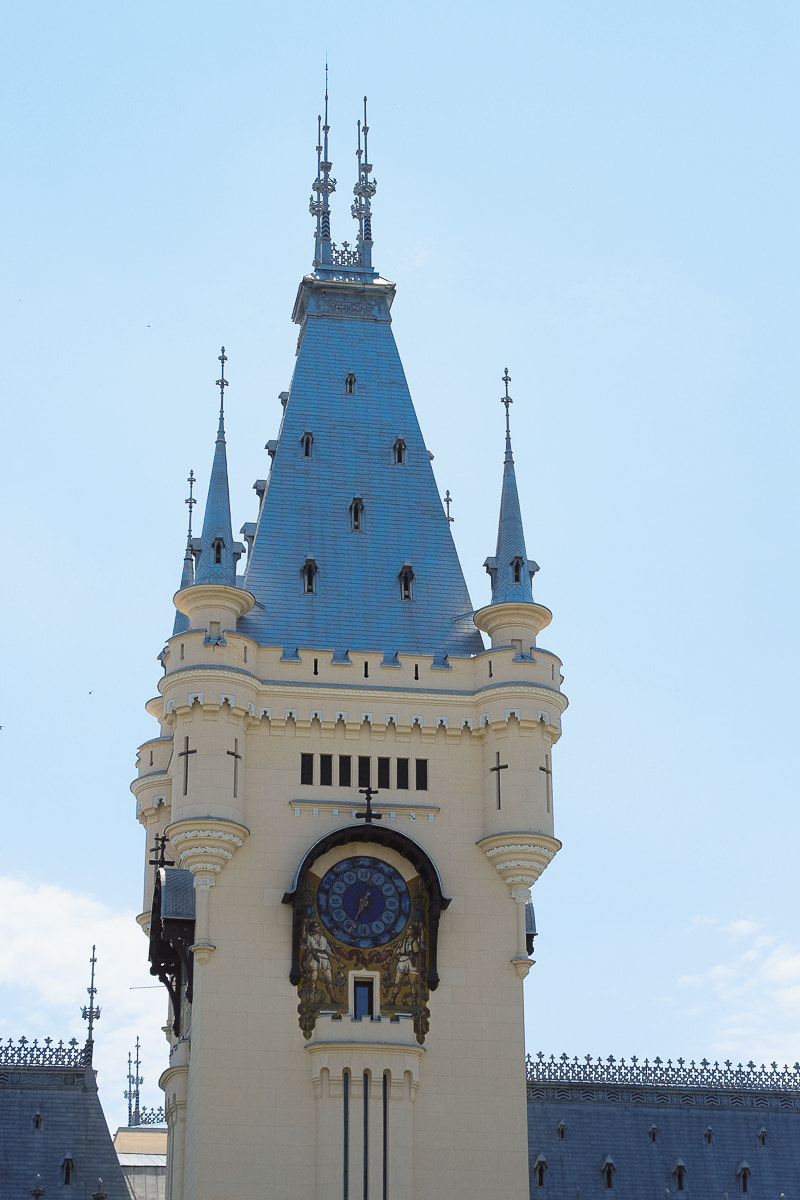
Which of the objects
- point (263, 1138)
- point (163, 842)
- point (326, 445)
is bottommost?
point (263, 1138)

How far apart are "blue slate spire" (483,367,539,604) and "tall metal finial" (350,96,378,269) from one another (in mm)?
10582

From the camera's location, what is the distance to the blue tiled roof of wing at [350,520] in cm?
5556

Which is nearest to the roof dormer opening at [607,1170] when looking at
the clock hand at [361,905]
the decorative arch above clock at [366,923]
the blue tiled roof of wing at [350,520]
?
the decorative arch above clock at [366,923]

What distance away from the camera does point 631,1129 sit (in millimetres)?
63938

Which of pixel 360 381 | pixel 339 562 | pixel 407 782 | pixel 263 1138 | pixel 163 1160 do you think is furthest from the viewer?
pixel 163 1160

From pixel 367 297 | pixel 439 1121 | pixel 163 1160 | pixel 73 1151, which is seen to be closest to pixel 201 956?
pixel 439 1121

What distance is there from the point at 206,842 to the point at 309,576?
9.05 m

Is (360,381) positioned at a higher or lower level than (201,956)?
higher

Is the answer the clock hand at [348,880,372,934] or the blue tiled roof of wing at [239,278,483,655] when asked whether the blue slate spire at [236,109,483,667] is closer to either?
the blue tiled roof of wing at [239,278,483,655]

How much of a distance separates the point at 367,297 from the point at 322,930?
72.5ft

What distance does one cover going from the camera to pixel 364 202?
6675 cm

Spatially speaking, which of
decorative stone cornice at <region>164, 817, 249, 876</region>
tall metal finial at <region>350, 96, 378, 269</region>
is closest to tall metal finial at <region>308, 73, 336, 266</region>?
tall metal finial at <region>350, 96, 378, 269</region>

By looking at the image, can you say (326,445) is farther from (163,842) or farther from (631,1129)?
(631,1129)

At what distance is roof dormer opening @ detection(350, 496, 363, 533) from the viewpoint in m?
57.7
